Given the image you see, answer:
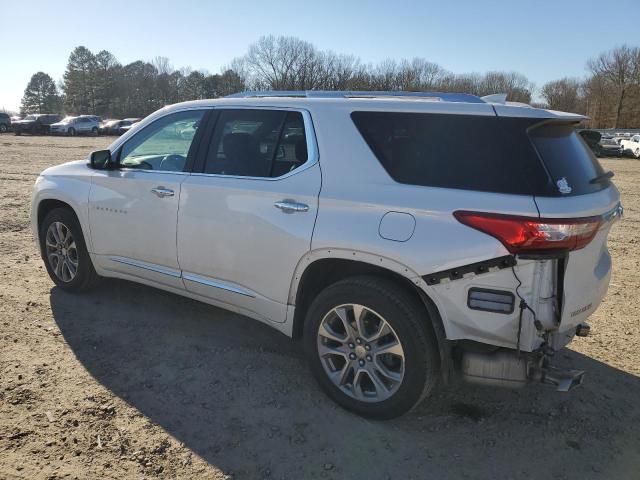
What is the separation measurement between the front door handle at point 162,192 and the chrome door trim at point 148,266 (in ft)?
1.87

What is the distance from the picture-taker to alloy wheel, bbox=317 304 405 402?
309 cm

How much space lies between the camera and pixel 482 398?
3.52 meters

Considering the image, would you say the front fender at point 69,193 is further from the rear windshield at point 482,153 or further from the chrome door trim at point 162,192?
the rear windshield at point 482,153

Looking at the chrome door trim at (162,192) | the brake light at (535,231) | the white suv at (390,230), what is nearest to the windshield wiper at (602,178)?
the white suv at (390,230)

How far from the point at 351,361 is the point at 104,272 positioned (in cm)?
259

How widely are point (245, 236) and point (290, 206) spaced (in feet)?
1.40

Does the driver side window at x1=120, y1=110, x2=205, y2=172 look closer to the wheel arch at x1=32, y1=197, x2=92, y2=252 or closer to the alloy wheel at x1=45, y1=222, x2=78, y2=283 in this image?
the wheel arch at x1=32, y1=197, x2=92, y2=252

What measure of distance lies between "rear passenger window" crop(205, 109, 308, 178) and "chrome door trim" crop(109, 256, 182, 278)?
0.85 meters

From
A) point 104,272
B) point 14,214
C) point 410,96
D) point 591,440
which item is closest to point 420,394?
point 591,440

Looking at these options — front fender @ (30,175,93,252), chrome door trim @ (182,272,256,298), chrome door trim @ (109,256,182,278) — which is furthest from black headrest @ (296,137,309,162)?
front fender @ (30,175,93,252)

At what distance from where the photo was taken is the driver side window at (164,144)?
13.5 ft

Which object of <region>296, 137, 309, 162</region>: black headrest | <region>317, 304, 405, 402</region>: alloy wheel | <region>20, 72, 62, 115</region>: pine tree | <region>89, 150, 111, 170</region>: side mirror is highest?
<region>20, 72, 62, 115</region>: pine tree

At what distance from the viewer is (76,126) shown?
44250mm

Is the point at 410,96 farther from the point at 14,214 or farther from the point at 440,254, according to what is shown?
the point at 14,214
